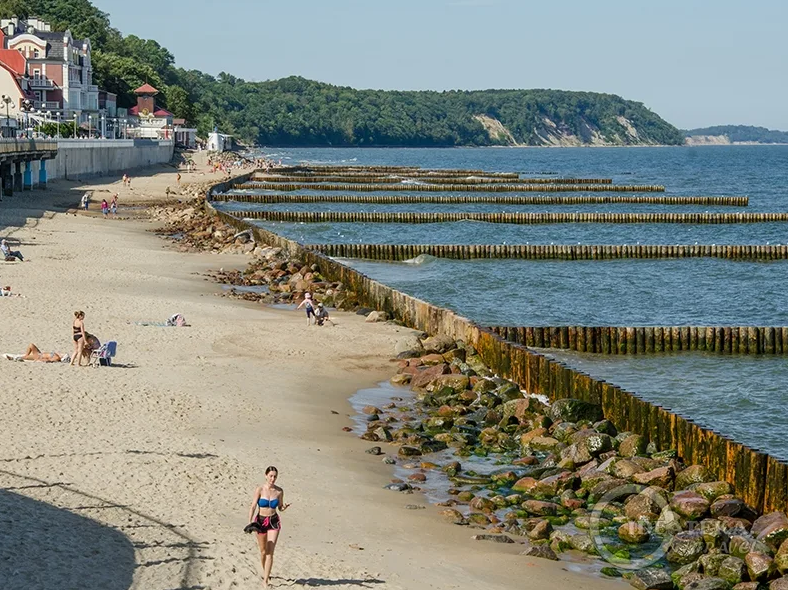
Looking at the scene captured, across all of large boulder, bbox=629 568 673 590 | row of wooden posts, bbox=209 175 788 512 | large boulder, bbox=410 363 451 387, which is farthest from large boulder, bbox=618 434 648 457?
large boulder, bbox=410 363 451 387

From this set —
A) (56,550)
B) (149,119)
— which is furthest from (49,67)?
(56,550)

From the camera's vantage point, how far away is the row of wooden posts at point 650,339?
30469 mm

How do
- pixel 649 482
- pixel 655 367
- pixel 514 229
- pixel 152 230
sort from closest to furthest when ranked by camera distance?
pixel 649 482
pixel 655 367
pixel 152 230
pixel 514 229

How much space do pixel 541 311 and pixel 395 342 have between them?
955cm

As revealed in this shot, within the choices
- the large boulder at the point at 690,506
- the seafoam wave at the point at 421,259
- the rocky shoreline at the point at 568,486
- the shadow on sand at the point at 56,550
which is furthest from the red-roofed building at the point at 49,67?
the shadow on sand at the point at 56,550

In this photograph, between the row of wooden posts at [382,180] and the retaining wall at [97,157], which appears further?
the row of wooden posts at [382,180]

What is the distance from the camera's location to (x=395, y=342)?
3045cm

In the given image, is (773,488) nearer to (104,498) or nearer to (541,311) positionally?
(104,498)

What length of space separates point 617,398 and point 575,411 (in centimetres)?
78

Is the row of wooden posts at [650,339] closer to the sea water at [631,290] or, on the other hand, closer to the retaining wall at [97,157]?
the sea water at [631,290]

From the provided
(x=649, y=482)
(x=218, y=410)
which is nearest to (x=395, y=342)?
(x=218, y=410)

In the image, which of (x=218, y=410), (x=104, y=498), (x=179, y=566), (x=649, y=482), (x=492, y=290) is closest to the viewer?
(x=179, y=566)

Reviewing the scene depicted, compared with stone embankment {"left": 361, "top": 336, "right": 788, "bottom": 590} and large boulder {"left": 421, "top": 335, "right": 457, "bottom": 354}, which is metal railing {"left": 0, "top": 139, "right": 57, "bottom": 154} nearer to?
large boulder {"left": 421, "top": 335, "right": 457, "bottom": 354}

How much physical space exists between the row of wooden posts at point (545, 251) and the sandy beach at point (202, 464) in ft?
66.0
